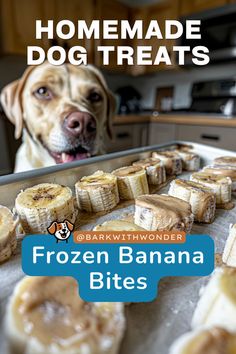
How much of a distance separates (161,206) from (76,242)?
0.63 feet

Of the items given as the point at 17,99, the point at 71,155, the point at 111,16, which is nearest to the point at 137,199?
the point at 71,155

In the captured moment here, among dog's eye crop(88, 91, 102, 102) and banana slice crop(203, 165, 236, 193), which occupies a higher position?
dog's eye crop(88, 91, 102, 102)

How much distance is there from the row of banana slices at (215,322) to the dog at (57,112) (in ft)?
2.48

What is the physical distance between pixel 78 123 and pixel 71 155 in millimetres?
131

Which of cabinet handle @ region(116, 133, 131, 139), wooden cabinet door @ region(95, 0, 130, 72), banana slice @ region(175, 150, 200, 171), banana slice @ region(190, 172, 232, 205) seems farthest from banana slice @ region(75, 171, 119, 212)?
wooden cabinet door @ region(95, 0, 130, 72)

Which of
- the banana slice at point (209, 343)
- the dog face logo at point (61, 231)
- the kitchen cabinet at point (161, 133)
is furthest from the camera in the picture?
the kitchen cabinet at point (161, 133)

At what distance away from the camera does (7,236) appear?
0.44 m

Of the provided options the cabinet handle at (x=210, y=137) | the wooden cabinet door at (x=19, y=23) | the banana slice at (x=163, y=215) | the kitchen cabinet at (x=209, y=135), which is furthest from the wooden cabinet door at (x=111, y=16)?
the banana slice at (x=163, y=215)

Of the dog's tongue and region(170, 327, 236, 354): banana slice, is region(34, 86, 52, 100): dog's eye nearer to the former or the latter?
the dog's tongue

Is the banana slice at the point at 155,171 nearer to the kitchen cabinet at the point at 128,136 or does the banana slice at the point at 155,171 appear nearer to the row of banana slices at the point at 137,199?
the row of banana slices at the point at 137,199

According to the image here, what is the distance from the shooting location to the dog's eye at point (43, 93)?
42.3 inches

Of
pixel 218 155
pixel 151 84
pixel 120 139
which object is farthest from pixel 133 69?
pixel 218 155

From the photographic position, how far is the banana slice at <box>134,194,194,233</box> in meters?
0.48

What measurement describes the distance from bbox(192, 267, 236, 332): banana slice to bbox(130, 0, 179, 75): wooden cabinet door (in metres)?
2.42
